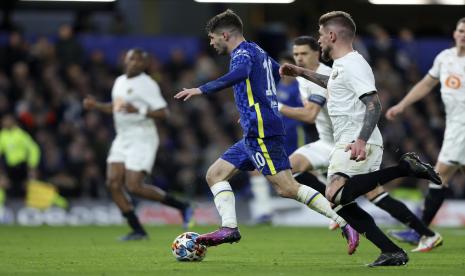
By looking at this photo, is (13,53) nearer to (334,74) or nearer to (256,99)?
(256,99)

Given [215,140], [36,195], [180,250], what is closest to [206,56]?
[215,140]

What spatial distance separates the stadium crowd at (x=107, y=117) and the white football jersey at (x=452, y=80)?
8284mm

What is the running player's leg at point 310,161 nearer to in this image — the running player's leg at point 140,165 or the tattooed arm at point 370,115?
the running player's leg at point 140,165

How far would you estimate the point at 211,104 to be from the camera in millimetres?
22266

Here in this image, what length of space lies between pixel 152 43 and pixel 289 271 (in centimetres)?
1507

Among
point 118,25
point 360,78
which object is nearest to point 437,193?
point 360,78

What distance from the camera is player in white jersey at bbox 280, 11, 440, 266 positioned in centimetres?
852

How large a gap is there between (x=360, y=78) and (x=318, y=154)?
367 centimetres

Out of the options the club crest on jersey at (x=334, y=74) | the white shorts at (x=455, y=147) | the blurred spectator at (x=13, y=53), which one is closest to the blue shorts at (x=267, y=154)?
the club crest on jersey at (x=334, y=74)

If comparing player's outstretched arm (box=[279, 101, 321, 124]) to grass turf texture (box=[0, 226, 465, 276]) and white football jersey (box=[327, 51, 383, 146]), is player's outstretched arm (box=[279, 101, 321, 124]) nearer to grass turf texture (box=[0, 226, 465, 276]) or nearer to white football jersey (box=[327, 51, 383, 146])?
grass turf texture (box=[0, 226, 465, 276])

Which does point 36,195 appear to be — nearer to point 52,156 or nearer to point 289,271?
point 52,156

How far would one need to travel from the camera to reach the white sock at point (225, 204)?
377 inches

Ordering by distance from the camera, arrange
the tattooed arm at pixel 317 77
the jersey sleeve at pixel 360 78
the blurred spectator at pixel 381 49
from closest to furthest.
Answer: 1. the jersey sleeve at pixel 360 78
2. the tattooed arm at pixel 317 77
3. the blurred spectator at pixel 381 49

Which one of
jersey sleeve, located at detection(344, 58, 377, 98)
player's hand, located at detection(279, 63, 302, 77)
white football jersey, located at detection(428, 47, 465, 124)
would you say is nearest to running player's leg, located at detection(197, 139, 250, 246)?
player's hand, located at detection(279, 63, 302, 77)
